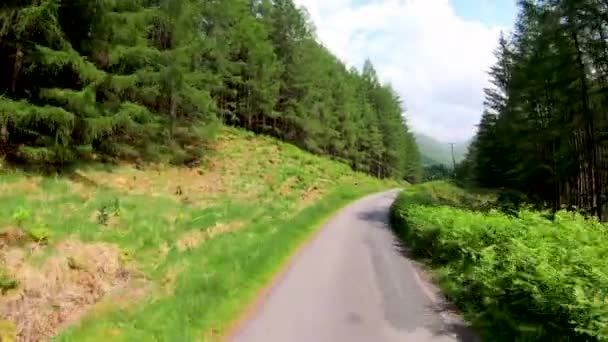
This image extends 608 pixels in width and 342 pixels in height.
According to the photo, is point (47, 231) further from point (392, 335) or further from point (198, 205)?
point (198, 205)

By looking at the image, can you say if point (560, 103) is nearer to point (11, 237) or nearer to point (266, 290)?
point (266, 290)

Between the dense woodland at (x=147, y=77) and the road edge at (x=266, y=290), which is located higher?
the dense woodland at (x=147, y=77)

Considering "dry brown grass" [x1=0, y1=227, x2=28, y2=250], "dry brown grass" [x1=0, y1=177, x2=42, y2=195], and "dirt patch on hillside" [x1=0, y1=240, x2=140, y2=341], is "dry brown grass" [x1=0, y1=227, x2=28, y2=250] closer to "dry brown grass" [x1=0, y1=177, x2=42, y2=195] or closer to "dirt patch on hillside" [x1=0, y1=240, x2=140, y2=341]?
"dirt patch on hillside" [x1=0, y1=240, x2=140, y2=341]

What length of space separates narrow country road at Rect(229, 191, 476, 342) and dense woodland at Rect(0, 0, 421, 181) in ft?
34.3

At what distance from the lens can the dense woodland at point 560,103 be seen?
74.6 ft

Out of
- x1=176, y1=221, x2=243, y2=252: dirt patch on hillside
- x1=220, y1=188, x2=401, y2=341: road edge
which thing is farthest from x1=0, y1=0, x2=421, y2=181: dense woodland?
x1=220, y1=188, x2=401, y2=341: road edge

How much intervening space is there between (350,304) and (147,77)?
18.1m

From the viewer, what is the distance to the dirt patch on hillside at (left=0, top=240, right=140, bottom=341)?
27.3 feet

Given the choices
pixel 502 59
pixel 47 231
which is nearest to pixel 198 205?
pixel 47 231

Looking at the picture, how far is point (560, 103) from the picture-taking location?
87.1ft

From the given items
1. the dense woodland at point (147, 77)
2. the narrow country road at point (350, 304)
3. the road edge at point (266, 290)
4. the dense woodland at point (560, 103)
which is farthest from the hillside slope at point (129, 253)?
the dense woodland at point (560, 103)

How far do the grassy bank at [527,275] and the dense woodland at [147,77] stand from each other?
13961 millimetres

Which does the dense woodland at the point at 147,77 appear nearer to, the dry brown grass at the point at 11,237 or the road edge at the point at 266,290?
the dry brown grass at the point at 11,237

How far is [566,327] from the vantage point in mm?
7156
